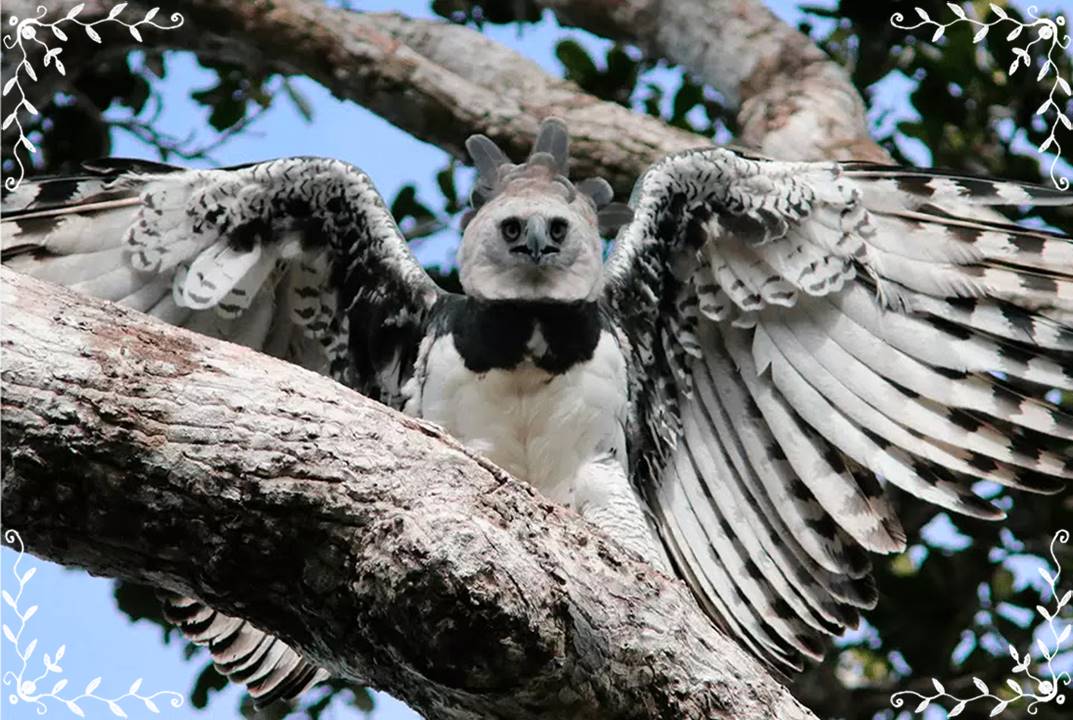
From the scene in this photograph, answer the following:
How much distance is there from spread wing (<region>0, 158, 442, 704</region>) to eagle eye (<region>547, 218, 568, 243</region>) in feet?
1.54

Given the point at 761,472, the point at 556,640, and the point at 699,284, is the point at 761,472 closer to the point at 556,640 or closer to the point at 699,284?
the point at 699,284

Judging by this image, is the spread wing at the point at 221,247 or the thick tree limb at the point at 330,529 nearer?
the thick tree limb at the point at 330,529

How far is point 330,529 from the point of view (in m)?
3.05

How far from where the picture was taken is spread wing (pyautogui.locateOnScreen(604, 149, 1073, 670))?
4.51m

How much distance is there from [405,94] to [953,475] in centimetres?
260

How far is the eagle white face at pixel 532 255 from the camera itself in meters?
4.54

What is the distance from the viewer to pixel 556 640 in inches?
119

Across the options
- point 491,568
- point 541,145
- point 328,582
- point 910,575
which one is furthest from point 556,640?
point 910,575

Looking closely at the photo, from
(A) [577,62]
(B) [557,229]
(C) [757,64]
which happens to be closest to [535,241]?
(B) [557,229]

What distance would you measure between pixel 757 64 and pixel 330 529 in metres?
3.56

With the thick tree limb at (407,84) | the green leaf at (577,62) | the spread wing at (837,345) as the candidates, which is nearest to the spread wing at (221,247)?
the spread wing at (837,345)

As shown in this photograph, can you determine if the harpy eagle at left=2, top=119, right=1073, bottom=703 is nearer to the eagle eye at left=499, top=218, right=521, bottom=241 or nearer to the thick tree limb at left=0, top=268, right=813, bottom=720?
the eagle eye at left=499, top=218, right=521, bottom=241

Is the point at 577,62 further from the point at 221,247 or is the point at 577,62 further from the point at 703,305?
the point at 221,247

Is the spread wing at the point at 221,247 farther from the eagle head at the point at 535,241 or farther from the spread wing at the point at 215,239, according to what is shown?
the eagle head at the point at 535,241
